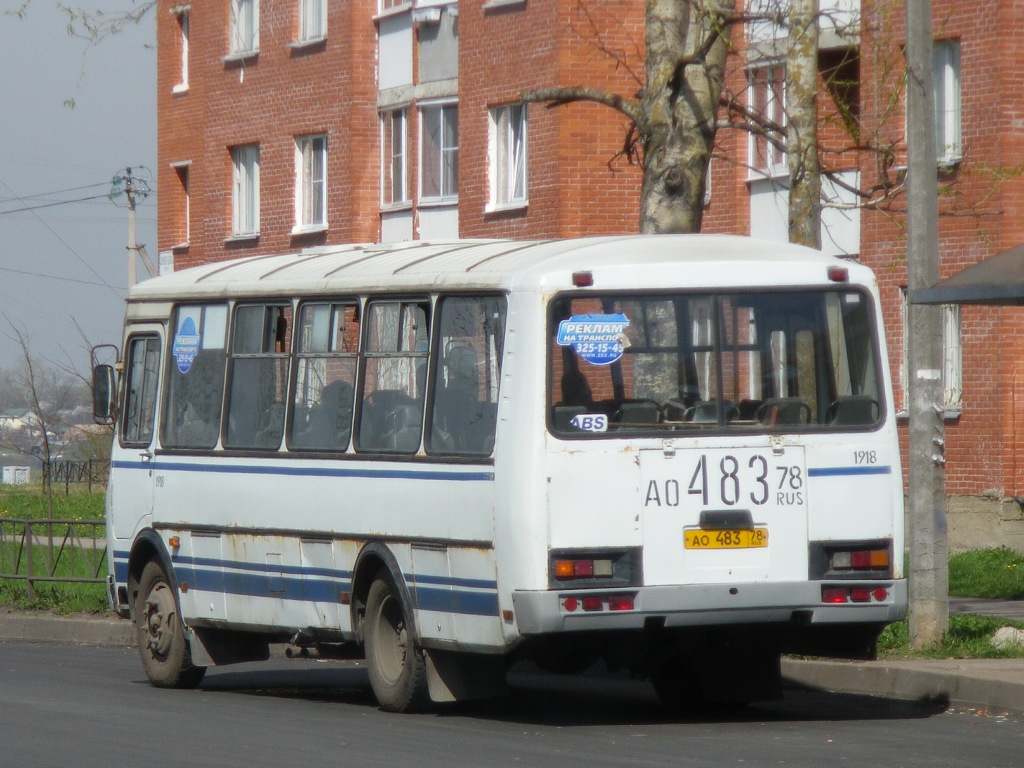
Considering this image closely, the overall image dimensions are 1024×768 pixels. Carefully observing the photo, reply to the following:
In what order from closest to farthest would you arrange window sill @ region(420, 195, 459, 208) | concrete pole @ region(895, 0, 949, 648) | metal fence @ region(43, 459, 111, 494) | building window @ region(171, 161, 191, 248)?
concrete pole @ region(895, 0, 949, 648), window sill @ region(420, 195, 459, 208), building window @ region(171, 161, 191, 248), metal fence @ region(43, 459, 111, 494)

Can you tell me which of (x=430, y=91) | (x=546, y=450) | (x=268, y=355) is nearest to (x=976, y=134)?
(x=430, y=91)

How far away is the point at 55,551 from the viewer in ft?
70.9

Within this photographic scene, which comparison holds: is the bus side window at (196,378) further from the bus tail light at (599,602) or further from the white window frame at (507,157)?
the white window frame at (507,157)

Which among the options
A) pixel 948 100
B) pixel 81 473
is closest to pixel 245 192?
pixel 81 473

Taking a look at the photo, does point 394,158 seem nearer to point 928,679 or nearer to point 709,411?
point 928,679

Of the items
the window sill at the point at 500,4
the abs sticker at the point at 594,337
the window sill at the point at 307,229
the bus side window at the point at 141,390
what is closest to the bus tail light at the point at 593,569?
the abs sticker at the point at 594,337

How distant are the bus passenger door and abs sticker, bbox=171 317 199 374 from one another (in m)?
0.28

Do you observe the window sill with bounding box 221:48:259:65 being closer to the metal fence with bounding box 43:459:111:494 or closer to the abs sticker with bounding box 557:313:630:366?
the metal fence with bounding box 43:459:111:494

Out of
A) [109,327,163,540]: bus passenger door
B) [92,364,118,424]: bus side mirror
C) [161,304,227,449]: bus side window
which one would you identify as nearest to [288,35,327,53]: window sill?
[92,364,118,424]: bus side mirror

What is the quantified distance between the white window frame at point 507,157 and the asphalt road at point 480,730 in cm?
1752

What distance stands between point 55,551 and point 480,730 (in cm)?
1093

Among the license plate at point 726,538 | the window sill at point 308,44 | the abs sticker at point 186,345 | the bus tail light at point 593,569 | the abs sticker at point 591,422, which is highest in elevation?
the window sill at point 308,44

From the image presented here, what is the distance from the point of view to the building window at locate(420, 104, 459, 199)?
34094 millimetres

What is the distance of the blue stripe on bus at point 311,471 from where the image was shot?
11875mm
